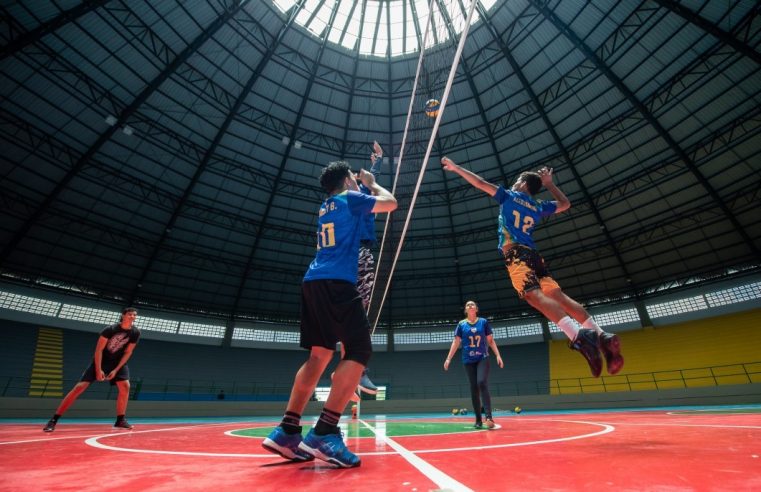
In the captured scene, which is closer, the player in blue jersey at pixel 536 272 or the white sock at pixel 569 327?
the player in blue jersey at pixel 536 272

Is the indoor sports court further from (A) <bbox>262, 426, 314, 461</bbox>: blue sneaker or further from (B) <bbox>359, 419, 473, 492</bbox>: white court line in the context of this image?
(A) <bbox>262, 426, 314, 461</bbox>: blue sneaker

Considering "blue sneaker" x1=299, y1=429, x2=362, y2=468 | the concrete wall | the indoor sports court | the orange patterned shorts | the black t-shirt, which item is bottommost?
the concrete wall

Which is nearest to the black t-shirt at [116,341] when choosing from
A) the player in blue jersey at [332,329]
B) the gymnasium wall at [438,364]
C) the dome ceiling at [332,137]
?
the player in blue jersey at [332,329]

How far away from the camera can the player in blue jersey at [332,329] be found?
2.57m

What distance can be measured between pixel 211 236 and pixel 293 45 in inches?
538

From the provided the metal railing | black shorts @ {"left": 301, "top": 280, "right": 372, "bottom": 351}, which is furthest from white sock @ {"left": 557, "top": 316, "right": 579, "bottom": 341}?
the metal railing

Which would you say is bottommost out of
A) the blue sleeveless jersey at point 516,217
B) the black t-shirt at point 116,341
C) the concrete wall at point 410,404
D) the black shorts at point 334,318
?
the concrete wall at point 410,404

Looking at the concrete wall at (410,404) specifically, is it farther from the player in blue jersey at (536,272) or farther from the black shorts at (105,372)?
the player in blue jersey at (536,272)

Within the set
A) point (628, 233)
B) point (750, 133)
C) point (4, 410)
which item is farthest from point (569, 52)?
point (4, 410)

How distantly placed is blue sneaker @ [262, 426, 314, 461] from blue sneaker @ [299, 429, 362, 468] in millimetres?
81

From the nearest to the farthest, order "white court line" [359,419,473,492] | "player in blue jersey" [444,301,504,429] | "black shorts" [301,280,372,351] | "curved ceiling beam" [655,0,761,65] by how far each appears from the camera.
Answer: "white court line" [359,419,473,492], "black shorts" [301,280,372,351], "player in blue jersey" [444,301,504,429], "curved ceiling beam" [655,0,761,65]

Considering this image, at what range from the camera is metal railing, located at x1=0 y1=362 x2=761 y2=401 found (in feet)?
72.9

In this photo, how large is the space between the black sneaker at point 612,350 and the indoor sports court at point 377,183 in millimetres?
7746

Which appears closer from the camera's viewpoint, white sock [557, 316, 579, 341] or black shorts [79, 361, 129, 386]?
white sock [557, 316, 579, 341]
